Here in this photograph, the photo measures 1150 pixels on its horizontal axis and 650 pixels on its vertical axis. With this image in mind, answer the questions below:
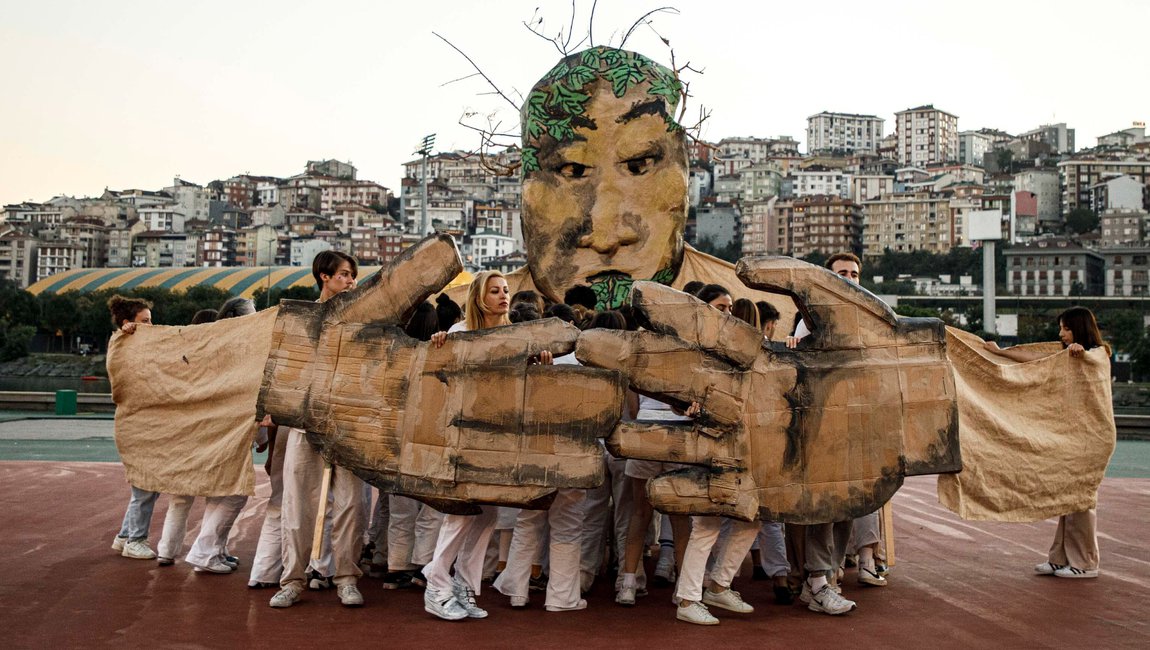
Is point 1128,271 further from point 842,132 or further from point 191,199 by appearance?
point 191,199

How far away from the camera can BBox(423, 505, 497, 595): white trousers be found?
552 centimetres

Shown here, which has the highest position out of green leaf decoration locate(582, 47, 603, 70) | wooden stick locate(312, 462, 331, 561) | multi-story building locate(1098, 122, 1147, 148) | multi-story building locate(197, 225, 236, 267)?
multi-story building locate(1098, 122, 1147, 148)

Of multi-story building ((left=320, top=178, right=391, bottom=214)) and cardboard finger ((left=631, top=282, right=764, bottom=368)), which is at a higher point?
multi-story building ((left=320, top=178, right=391, bottom=214))

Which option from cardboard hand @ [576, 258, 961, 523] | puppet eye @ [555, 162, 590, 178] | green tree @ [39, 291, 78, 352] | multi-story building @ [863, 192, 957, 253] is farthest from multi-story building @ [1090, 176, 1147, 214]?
cardboard hand @ [576, 258, 961, 523]

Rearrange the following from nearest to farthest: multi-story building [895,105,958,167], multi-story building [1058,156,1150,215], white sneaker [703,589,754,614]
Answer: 1. white sneaker [703,589,754,614]
2. multi-story building [1058,156,1150,215]
3. multi-story building [895,105,958,167]

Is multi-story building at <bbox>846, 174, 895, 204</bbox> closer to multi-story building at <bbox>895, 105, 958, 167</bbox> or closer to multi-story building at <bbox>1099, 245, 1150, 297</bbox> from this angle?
multi-story building at <bbox>895, 105, 958, 167</bbox>

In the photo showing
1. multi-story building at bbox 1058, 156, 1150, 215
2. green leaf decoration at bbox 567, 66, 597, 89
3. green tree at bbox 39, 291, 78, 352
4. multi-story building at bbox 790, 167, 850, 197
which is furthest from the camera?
multi-story building at bbox 790, 167, 850, 197

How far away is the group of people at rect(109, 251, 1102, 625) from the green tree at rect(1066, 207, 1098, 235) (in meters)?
104

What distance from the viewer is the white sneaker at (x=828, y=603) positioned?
5.64 metres

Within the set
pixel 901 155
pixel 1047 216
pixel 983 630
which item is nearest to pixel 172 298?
pixel 983 630

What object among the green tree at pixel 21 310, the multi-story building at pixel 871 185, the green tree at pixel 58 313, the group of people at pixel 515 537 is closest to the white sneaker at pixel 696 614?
the group of people at pixel 515 537

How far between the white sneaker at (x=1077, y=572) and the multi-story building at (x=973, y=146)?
140 metres

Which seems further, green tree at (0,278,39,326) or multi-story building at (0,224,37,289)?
multi-story building at (0,224,37,289)

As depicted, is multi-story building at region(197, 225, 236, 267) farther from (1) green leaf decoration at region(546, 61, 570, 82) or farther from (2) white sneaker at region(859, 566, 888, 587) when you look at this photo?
(2) white sneaker at region(859, 566, 888, 587)
